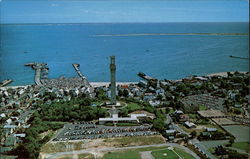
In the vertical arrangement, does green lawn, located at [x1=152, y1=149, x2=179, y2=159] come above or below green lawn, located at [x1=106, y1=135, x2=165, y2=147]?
below

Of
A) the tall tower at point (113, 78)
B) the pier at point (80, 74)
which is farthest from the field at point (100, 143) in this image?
the pier at point (80, 74)

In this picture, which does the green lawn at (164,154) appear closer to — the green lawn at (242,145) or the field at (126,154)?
the field at (126,154)

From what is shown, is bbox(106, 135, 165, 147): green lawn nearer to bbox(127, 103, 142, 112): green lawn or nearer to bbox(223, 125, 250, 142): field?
bbox(223, 125, 250, 142): field

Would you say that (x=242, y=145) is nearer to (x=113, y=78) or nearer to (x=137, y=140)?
(x=137, y=140)

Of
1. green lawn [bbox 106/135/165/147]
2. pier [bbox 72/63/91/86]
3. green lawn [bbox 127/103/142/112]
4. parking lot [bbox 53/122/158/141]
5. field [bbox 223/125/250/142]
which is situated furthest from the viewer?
pier [bbox 72/63/91/86]

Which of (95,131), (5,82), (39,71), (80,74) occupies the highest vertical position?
(39,71)

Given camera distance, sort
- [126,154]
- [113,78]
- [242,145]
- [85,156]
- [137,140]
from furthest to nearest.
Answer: [113,78] → [137,140] → [242,145] → [126,154] → [85,156]

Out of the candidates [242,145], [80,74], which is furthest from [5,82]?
[242,145]

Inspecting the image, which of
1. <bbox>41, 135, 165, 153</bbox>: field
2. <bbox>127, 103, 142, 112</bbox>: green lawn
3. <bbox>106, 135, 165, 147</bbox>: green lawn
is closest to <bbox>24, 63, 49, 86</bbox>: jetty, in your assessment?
<bbox>127, 103, 142, 112</bbox>: green lawn

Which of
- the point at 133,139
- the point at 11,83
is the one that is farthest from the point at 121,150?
the point at 11,83
